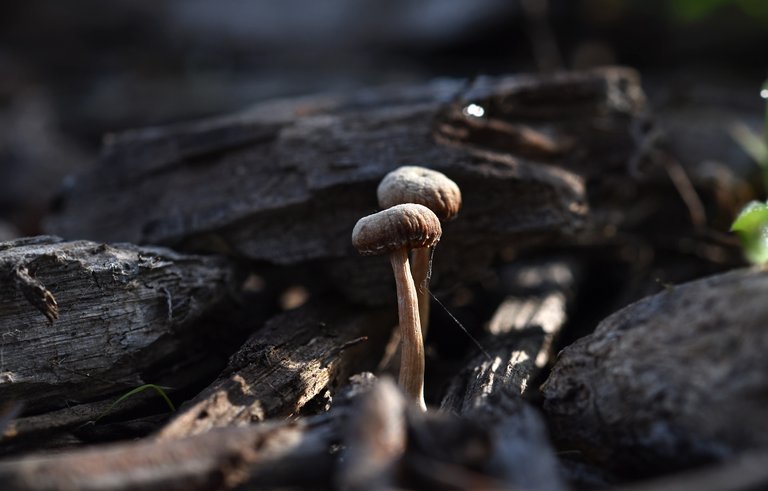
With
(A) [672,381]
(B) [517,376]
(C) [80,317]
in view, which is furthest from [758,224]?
(C) [80,317]

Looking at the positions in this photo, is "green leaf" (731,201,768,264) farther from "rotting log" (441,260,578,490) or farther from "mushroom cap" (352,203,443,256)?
"mushroom cap" (352,203,443,256)

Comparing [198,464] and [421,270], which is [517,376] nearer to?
[421,270]

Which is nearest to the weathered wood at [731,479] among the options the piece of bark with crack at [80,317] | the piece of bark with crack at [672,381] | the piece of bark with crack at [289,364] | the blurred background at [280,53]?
the piece of bark with crack at [672,381]

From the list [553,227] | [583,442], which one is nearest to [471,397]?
[583,442]

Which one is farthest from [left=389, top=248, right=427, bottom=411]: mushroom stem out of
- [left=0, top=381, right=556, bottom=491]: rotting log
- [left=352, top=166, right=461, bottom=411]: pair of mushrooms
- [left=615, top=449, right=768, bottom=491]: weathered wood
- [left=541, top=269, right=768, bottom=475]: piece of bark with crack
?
[left=615, top=449, right=768, bottom=491]: weathered wood

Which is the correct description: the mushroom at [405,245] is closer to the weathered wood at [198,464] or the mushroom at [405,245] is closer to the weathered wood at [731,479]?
the weathered wood at [198,464]

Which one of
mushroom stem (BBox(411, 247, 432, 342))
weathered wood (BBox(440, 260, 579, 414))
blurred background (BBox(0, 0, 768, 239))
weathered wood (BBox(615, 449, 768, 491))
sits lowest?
weathered wood (BBox(440, 260, 579, 414))
